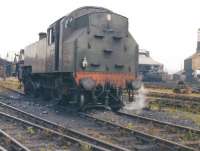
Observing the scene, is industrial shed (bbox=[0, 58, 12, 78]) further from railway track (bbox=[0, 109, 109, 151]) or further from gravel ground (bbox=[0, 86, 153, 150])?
railway track (bbox=[0, 109, 109, 151])

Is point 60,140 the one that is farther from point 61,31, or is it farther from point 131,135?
point 61,31

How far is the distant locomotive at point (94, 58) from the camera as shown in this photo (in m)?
12.9

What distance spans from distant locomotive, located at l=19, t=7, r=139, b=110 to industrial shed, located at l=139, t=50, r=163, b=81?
29154 mm

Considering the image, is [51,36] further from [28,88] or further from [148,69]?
[148,69]

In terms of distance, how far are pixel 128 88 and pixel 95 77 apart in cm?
154

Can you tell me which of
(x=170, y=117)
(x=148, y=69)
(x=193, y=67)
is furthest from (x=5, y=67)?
(x=170, y=117)

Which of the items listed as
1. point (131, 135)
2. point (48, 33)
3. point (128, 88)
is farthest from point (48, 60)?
point (131, 135)

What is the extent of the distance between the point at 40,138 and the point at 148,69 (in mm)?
37950

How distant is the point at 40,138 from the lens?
8930mm

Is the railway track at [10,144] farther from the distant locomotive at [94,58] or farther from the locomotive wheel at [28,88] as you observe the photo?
the locomotive wheel at [28,88]

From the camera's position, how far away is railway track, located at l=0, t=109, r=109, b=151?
26.0ft

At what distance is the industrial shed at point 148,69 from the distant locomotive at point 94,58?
→ 29.2 m

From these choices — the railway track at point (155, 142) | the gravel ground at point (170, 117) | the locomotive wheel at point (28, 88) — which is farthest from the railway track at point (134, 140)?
the locomotive wheel at point (28, 88)

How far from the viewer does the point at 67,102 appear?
50.8 ft
